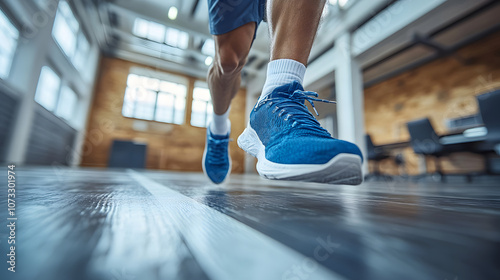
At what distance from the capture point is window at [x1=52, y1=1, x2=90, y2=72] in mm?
3535

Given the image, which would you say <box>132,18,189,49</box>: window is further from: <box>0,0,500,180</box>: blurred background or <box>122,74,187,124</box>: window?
<box>122,74,187,124</box>: window

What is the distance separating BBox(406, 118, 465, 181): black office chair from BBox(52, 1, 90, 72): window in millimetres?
5578

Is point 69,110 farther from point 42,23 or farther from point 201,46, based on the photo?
point 201,46

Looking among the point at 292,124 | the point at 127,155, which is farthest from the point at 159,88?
the point at 292,124

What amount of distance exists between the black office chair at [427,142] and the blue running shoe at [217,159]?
381 cm

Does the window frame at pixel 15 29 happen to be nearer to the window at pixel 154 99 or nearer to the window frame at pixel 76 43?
the window frame at pixel 76 43

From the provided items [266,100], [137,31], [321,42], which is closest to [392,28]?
[321,42]

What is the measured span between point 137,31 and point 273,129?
6144 mm

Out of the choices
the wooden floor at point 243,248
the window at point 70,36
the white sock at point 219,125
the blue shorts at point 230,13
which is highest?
the window at point 70,36

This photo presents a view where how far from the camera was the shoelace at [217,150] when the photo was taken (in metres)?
0.82

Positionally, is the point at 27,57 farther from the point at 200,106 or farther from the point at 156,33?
the point at 200,106

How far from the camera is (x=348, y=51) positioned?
151 inches

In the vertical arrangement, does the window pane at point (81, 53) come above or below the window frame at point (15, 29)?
above

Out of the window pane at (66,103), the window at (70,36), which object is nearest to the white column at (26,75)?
the window at (70,36)
